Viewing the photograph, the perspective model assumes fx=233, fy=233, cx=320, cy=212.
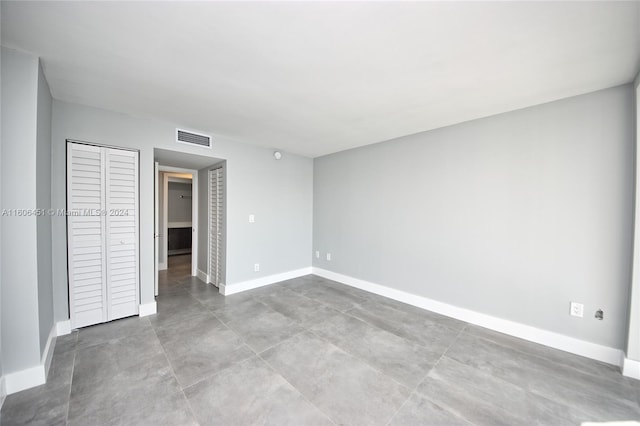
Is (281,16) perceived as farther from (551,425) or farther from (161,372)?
(551,425)

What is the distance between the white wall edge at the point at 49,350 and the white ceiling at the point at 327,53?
2.33 m

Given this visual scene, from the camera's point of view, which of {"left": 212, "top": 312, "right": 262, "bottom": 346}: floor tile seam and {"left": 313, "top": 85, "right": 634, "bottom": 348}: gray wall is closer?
{"left": 313, "top": 85, "right": 634, "bottom": 348}: gray wall

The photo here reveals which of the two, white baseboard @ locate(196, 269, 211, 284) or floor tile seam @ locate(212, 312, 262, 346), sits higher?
white baseboard @ locate(196, 269, 211, 284)

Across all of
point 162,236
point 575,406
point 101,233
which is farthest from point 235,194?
point 575,406

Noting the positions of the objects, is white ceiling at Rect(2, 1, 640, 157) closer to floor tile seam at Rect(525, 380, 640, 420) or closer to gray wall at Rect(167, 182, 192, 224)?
floor tile seam at Rect(525, 380, 640, 420)

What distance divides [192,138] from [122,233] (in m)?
1.49

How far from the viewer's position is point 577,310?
2229 millimetres

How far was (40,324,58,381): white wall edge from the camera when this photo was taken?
1.88 metres

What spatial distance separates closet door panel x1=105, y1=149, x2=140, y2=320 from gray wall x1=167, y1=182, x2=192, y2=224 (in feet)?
15.0

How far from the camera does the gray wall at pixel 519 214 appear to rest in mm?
2096

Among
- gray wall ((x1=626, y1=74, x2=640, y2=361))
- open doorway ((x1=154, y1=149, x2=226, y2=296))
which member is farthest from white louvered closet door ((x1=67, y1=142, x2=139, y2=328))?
gray wall ((x1=626, y1=74, x2=640, y2=361))

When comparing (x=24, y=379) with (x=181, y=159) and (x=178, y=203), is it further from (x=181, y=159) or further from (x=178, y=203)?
(x=178, y=203)

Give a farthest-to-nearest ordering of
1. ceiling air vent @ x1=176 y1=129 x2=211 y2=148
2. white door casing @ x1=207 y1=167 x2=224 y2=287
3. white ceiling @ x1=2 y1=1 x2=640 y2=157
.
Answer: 1. white door casing @ x1=207 y1=167 x2=224 y2=287
2. ceiling air vent @ x1=176 y1=129 x2=211 y2=148
3. white ceiling @ x1=2 y1=1 x2=640 y2=157

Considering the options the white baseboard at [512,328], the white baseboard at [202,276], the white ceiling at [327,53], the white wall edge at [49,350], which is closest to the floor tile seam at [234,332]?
the white wall edge at [49,350]
